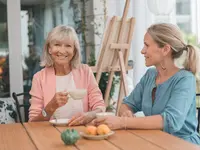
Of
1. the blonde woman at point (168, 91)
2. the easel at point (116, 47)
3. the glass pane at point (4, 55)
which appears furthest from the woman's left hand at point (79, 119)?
the glass pane at point (4, 55)

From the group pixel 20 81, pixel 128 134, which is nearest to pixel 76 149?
pixel 128 134

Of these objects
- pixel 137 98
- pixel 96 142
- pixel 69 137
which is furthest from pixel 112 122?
pixel 137 98

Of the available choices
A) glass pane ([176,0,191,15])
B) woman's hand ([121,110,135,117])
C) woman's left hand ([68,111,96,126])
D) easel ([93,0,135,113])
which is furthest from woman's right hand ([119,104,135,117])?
glass pane ([176,0,191,15])

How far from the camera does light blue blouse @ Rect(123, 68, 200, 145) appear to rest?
204cm

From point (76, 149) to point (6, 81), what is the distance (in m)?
3.21

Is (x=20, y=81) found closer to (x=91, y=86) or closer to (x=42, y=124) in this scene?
(x=91, y=86)

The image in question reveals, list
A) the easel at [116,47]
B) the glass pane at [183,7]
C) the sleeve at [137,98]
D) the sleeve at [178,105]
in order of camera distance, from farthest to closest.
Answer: the glass pane at [183,7], the easel at [116,47], the sleeve at [137,98], the sleeve at [178,105]

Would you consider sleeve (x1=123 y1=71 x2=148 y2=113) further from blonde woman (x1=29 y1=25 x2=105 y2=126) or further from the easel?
the easel

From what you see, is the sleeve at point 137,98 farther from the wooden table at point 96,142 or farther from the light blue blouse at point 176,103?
the wooden table at point 96,142

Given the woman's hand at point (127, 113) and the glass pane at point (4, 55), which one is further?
the glass pane at point (4, 55)

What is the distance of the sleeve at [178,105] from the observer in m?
2.03

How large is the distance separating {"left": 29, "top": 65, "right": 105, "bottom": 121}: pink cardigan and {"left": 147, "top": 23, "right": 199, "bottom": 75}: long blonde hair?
68 cm

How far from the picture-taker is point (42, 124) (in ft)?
7.69

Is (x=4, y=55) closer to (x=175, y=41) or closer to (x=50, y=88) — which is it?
(x=50, y=88)
